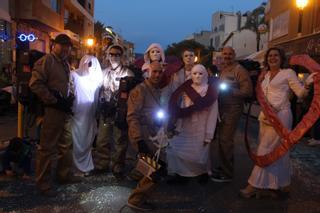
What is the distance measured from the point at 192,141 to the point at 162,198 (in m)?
0.97

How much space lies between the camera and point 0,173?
6211 mm

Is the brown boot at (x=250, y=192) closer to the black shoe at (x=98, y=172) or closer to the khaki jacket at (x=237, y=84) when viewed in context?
the khaki jacket at (x=237, y=84)

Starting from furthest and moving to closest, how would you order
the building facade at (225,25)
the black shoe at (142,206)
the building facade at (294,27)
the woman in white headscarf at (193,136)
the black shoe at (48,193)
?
the building facade at (225,25) → the building facade at (294,27) → the woman in white headscarf at (193,136) → the black shoe at (48,193) → the black shoe at (142,206)

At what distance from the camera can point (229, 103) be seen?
6207 mm

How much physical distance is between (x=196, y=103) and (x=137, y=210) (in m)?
1.75

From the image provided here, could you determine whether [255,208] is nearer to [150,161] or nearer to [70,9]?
[150,161]

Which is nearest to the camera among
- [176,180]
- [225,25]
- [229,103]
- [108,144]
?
[176,180]

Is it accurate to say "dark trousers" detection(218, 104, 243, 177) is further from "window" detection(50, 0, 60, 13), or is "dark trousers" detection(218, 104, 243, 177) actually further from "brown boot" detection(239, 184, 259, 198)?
"window" detection(50, 0, 60, 13)

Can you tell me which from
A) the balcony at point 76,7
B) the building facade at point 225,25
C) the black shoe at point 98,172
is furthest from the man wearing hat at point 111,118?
the building facade at point 225,25

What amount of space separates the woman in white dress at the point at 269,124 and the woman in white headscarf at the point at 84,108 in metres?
2.51

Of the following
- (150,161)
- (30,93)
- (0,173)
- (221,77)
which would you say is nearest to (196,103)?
(221,77)

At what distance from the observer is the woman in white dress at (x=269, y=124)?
541 centimetres

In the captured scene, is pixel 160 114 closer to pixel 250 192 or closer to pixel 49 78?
pixel 49 78

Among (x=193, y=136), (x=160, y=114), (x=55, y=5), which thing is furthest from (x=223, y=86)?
(x=55, y=5)
